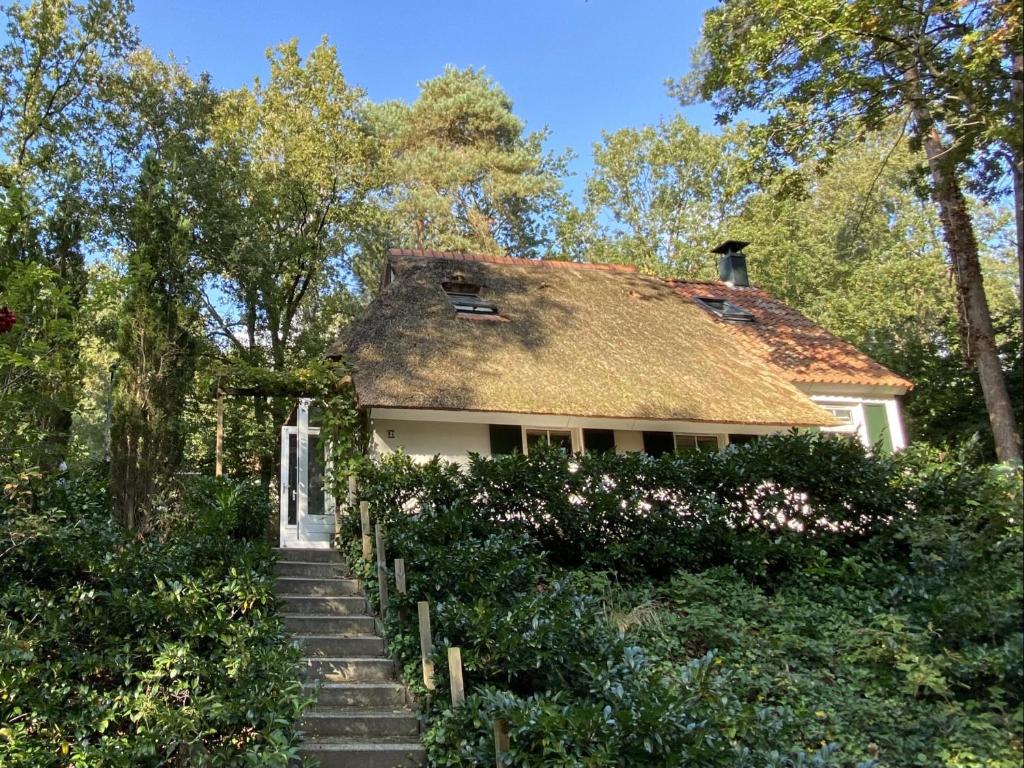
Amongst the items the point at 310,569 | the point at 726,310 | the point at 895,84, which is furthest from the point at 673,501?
the point at 726,310

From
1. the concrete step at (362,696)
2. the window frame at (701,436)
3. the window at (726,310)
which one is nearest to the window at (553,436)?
the window frame at (701,436)

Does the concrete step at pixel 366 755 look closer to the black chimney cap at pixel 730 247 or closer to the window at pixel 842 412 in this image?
the window at pixel 842 412

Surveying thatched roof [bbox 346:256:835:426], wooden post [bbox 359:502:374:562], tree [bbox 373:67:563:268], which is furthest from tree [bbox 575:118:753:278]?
wooden post [bbox 359:502:374:562]

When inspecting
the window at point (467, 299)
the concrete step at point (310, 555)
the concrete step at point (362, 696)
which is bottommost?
the concrete step at point (362, 696)

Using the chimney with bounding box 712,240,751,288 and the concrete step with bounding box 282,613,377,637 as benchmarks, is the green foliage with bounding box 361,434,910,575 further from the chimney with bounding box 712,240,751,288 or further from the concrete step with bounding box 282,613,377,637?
the chimney with bounding box 712,240,751,288

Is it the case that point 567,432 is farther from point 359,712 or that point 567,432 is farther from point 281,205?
point 281,205

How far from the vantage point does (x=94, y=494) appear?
8.88 metres

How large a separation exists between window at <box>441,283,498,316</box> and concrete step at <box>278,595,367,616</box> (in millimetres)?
6576

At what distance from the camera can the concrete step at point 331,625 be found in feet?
24.2

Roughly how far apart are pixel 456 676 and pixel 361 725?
110 cm

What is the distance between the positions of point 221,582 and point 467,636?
2.09 m

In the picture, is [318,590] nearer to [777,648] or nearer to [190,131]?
[777,648]

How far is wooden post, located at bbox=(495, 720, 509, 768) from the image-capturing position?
4445 millimetres

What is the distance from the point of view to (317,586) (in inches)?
335
